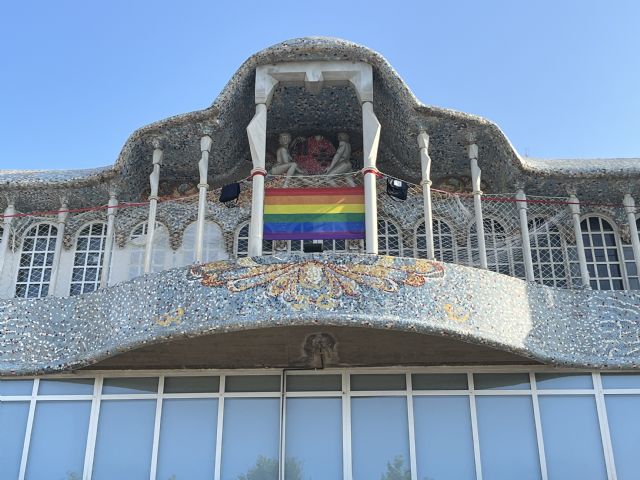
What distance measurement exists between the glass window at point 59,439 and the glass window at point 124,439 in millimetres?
279

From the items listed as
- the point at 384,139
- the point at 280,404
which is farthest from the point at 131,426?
the point at 384,139

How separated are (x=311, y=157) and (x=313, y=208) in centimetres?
239

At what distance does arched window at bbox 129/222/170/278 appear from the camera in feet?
53.5

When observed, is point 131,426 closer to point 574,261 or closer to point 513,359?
point 513,359

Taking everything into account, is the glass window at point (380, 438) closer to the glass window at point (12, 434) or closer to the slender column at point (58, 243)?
the glass window at point (12, 434)

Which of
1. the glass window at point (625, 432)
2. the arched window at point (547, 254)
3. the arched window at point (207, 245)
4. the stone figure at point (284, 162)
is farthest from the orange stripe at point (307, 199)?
the glass window at point (625, 432)

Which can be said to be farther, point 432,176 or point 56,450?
point 432,176

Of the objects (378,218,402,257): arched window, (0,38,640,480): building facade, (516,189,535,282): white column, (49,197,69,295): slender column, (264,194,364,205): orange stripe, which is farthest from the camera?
(378,218,402,257): arched window

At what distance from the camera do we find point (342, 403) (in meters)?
14.1

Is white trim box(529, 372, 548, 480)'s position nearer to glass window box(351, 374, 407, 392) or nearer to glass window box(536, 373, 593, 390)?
glass window box(536, 373, 593, 390)

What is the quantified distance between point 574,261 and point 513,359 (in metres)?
2.74

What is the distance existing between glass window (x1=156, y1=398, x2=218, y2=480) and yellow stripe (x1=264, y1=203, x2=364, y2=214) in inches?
131

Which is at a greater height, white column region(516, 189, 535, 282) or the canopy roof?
the canopy roof

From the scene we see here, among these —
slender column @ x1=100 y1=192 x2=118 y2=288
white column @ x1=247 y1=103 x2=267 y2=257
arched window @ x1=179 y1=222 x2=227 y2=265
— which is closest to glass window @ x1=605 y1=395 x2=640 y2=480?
white column @ x1=247 y1=103 x2=267 y2=257
